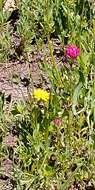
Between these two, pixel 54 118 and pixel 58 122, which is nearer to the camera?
pixel 58 122

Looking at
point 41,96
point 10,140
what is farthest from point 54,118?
point 10,140

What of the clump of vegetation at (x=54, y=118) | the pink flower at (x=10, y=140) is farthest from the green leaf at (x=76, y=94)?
the pink flower at (x=10, y=140)

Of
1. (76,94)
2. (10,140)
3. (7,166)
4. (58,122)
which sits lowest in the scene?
(7,166)

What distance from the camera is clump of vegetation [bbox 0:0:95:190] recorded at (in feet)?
7.91

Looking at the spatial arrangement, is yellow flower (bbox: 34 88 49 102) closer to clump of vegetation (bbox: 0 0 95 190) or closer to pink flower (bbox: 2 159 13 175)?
clump of vegetation (bbox: 0 0 95 190)

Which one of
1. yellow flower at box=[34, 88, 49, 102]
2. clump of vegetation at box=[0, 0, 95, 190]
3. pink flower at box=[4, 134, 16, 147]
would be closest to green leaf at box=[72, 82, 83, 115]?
clump of vegetation at box=[0, 0, 95, 190]

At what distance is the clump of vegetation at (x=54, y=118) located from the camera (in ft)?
7.91

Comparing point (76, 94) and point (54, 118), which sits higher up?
point (76, 94)

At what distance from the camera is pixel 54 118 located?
8.29ft

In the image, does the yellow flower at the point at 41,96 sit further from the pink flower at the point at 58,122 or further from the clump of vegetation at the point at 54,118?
the pink flower at the point at 58,122

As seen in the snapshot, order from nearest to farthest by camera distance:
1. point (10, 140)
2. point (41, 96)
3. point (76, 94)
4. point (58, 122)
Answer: point (58, 122) < point (41, 96) < point (76, 94) < point (10, 140)

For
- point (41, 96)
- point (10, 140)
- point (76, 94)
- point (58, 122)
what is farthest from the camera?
point (10, 140)

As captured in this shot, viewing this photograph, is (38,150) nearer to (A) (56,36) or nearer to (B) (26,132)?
(B) (26,132)

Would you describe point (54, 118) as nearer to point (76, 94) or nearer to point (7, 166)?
point (76, 94)
